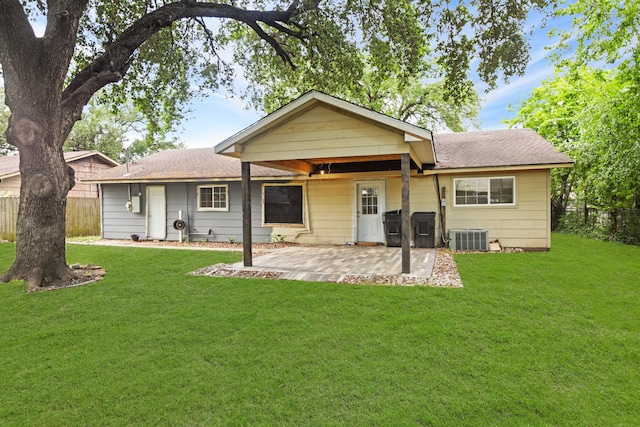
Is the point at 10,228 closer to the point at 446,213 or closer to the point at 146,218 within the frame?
the point at 146,218

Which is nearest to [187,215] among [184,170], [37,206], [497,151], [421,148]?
[184,170]

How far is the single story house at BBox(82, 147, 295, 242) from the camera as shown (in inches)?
429

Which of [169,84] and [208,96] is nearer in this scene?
[169,84]

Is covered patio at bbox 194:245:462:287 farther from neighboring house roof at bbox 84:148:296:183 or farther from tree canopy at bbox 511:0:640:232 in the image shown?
tree canopy at bbox 511:0:640:232

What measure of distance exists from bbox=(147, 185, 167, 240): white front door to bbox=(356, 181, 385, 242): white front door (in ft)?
22.0

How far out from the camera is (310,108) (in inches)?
250

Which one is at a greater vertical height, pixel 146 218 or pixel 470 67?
pixel 470 67

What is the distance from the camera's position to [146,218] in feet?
39.1

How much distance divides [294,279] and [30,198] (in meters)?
4.46

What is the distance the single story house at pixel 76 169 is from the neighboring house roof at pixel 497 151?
47.8ft

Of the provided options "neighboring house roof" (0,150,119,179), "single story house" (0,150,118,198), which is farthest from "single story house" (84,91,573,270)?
"neighboring house roof" (0,150,119,179)

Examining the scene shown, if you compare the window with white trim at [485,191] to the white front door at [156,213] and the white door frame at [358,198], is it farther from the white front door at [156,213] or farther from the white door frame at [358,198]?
the white front door at [156,213]

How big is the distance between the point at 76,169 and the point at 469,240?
61.4 feet

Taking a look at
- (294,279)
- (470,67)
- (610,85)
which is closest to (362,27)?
(470,67)
